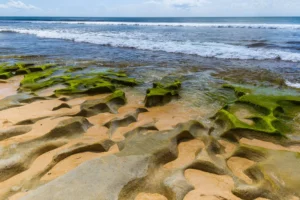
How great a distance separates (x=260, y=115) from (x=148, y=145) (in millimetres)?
3141

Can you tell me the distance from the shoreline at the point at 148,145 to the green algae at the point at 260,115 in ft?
0.08

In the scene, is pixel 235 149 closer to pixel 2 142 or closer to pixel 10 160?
pixel 10 160

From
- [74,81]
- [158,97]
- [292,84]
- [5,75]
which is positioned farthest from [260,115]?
[5,75]

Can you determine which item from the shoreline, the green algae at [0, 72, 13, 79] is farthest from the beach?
the green algae at [0, 72, 13, 79]

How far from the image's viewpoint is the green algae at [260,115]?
15.6ft

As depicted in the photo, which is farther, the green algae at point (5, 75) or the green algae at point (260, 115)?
the green algae at point (5, 75)

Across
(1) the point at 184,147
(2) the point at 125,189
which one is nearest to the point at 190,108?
(1) the point at 184,147

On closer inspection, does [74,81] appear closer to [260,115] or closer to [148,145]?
[148,145]

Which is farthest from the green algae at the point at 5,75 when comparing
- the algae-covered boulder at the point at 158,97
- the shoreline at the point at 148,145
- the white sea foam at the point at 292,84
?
the white sea foam at the point at 292,84

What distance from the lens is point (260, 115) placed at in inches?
220

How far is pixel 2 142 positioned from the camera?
4.05m

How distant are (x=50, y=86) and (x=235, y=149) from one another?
6.20 meters

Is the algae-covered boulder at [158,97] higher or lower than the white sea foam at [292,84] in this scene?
higher

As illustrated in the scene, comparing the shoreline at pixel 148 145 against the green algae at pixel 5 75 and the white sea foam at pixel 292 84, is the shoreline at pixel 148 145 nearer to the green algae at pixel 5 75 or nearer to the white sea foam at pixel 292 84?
the white sea foam at pixel 292 84
